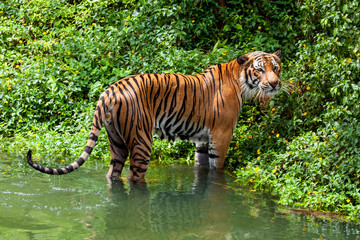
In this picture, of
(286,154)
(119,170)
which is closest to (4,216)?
(119,170)

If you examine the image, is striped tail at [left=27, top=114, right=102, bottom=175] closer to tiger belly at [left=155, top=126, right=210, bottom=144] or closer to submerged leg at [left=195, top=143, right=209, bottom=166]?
tiger belly at [left=155, top=126, right=210, bottom=144]

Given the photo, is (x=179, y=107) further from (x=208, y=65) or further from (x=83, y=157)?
(x=208, y=65)

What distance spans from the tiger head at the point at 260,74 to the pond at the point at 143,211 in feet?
4.41

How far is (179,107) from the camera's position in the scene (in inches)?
269

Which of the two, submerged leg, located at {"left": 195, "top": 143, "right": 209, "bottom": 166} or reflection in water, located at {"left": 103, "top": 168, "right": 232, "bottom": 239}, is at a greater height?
submerged leg, located at {"left": 195, "top": 143, "right": 209, "bottom": 166}

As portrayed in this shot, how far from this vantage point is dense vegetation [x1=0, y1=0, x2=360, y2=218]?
21.0 ft

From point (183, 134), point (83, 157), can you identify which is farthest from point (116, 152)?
point (183, 134)

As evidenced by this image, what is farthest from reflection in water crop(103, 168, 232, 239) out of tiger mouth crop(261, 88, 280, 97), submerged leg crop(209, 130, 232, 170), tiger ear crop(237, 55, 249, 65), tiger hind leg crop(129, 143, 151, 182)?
tiger ear crop(237, 55, 249, 65)

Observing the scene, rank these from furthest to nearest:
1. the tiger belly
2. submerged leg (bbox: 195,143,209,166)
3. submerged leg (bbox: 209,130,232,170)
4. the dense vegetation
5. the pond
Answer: submerged leg (bbox: 195,143,209,166)
submerged leg (bbox: 209,130,232,170)
the tiger belly
the dense vegetation
the pond

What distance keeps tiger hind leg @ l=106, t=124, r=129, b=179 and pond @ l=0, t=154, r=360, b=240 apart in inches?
6.3

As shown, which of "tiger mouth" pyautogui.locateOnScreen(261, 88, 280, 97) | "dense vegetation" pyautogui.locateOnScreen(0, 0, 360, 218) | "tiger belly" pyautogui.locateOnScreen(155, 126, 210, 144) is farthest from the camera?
"tiger mouth" pyautogui.locateOnScreen(261, 88, 280, 97)

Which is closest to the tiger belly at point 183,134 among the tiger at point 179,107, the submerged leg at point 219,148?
the tiger at point 179,107

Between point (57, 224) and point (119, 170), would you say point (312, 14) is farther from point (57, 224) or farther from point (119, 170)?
point (57, 224)

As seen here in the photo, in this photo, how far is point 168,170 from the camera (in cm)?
754
